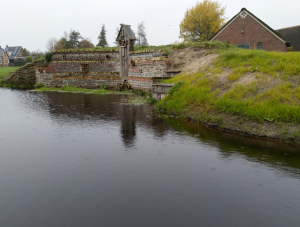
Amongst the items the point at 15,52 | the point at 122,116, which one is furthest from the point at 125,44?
the point at 15,52

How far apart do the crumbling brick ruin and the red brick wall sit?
12321 mm

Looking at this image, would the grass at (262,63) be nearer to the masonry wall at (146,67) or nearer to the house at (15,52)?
the masonry wall at (146,67)

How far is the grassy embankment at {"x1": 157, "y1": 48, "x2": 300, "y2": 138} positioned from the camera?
30.0 ft

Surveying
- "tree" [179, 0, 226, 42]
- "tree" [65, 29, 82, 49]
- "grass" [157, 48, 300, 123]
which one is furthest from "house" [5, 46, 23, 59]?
"grass" [157, 48, 300, 123]

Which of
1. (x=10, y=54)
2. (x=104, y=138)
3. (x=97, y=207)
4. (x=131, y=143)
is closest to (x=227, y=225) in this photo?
(x=97, y=207)

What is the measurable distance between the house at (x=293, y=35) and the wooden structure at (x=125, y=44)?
18.2 m

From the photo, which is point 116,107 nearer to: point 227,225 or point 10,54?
point 227,225

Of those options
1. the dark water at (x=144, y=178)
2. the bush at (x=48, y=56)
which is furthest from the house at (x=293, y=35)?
the bush at (x=48, y=56)

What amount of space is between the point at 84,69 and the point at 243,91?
2082 cm

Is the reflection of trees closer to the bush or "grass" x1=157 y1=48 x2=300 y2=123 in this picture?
"grass" x1=157 y1=48 x2=300 y2=123

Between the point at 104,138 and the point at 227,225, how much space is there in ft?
18.3

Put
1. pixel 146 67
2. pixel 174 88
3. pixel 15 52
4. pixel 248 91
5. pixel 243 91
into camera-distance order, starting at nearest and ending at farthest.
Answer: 1. pixel 248 91
2. pixel 243 91
3. pixel 174 88
4. pixel 146 67
5. pixel 15 52

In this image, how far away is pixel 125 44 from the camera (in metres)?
24.0

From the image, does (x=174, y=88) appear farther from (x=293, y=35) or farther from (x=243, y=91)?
(x=293, y=35)
